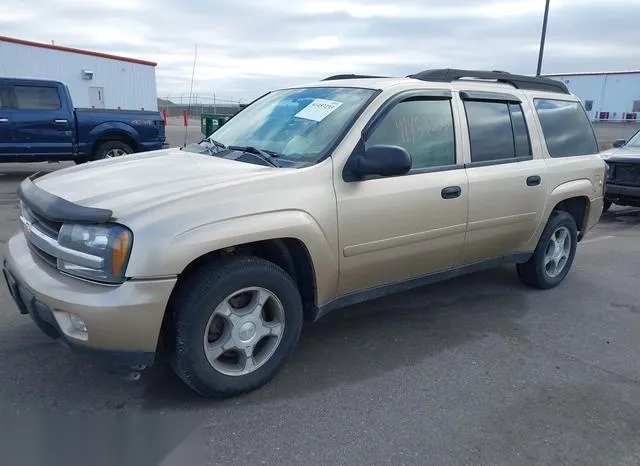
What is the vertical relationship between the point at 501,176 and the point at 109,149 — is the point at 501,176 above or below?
above

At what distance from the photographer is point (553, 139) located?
4.81 m

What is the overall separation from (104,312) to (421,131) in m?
2.40

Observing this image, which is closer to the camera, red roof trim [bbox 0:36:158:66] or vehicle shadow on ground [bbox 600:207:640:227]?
vehicle shadow on ground [bbox 600:207:640:227]

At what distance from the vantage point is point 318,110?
145 inches

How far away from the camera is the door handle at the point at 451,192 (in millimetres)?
3775

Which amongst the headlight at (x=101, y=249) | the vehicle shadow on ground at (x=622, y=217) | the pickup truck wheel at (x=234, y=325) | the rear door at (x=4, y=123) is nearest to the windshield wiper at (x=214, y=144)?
the pickup truck wheel at (x=234, y=325)

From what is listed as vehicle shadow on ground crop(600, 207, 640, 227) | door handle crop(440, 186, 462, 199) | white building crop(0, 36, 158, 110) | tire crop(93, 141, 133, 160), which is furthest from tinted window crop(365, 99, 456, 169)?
white building crop(0, 36, 158, 110)

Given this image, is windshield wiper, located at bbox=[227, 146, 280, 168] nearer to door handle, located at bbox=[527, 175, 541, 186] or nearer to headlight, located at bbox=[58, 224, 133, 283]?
headlight, located at bbox=[58, 224, 133, 283]

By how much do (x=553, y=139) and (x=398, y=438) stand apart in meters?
3.24

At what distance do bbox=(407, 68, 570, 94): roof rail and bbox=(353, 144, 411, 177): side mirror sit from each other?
1069 millimetres

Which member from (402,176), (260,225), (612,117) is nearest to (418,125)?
(402,176)

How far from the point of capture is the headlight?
8.35 feet

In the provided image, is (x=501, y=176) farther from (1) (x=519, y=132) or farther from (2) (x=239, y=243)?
(2) (x=239, y=243)

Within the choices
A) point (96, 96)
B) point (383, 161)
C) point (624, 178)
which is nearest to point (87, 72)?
point (96, 96)
